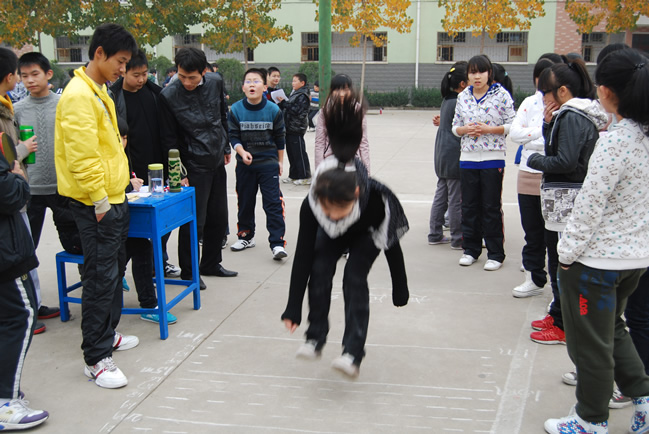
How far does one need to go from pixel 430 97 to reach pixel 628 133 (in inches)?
945

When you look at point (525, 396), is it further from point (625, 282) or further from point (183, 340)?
point (183, 340)

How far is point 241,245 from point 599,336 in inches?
159

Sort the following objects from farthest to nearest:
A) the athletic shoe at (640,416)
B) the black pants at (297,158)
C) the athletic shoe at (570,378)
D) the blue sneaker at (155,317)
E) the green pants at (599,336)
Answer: the black pants at (297,158), the blue sneaker at (155,317), the athletic shoe at (570,378), the athletic shoe at (640,416), the green pants at (599,336)

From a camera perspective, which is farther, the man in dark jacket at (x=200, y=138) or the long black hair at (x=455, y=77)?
the long black hair at (x=455, y=77)

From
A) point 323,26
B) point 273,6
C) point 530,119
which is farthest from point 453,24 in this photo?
point 530,119

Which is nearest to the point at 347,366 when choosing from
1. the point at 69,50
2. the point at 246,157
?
the point at 246,157

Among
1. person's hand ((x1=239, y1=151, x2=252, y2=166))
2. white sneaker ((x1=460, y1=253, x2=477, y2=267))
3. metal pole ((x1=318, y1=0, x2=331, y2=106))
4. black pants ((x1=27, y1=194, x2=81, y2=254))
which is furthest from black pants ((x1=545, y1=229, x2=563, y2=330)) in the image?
metal pole ((x1=318, y1=0, x2=331, y2=106))

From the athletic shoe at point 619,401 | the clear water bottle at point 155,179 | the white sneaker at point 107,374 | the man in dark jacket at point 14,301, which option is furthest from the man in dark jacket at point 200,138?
the athletic shoe at point 619,401

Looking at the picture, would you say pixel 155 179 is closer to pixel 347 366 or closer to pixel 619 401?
pixel 347 366

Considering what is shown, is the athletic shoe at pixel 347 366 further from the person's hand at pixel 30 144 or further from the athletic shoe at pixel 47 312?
the athletic shoe at pixel 47 312

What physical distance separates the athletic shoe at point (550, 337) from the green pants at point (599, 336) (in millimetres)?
1101

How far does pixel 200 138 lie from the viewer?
5.12m

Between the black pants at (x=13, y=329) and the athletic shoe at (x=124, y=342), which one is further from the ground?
the black pants at (x=13, y=329)

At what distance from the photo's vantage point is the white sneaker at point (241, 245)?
636 cm
